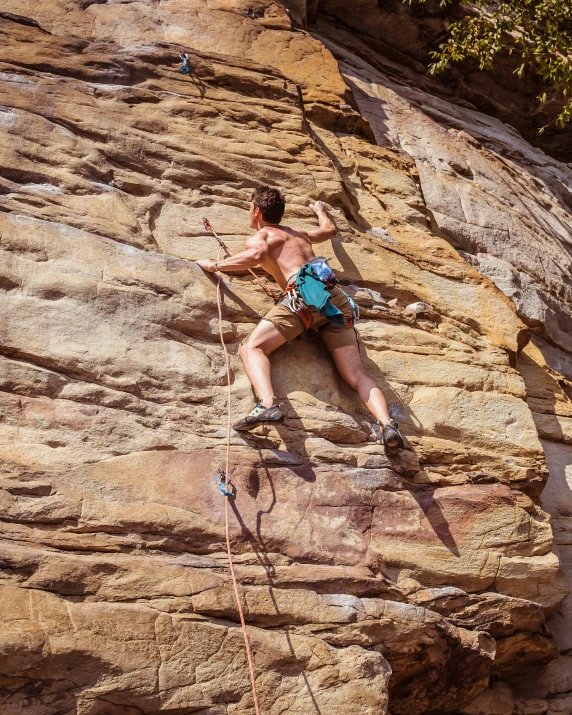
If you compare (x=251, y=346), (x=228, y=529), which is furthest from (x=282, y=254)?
(x=228, y=529)

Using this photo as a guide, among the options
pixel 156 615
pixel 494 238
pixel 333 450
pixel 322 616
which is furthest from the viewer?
pixel 494 238

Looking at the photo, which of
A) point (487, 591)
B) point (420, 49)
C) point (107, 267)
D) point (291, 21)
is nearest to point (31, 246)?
point (107, 267)

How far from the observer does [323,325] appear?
6.78 meters

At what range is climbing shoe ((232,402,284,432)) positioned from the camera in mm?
5852

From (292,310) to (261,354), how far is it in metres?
0.44

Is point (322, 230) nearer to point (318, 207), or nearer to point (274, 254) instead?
point (318, 207)

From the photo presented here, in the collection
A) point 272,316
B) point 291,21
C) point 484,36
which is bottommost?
point 272,316

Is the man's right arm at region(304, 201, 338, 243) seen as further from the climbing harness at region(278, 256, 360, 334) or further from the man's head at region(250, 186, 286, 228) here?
the climbing harness at region(278, 256, 360, 334)

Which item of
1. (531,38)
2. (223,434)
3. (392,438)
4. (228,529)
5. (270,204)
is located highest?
(531,38)

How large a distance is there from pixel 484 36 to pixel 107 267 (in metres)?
7.14

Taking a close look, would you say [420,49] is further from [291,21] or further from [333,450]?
[333,450]

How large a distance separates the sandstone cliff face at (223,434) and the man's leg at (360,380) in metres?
0.14

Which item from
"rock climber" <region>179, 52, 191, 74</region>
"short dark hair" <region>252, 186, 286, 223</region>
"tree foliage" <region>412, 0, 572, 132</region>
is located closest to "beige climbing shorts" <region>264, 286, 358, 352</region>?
"short dark hair" <region>252, 186, 286, 223</region>

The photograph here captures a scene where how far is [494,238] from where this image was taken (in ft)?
34.2
